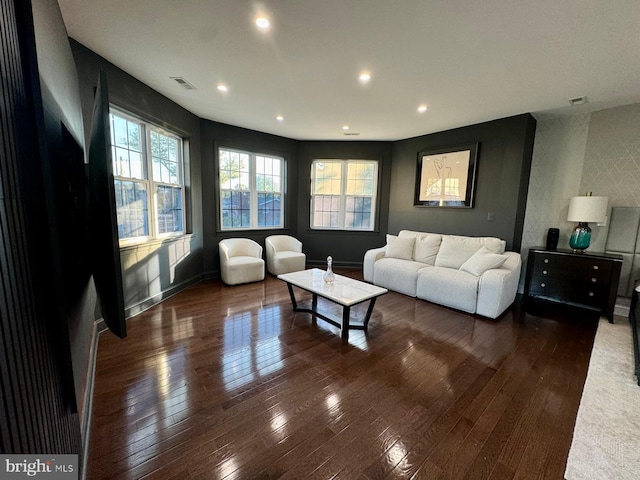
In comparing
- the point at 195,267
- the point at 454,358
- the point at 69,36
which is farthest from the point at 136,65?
the point at 454,358

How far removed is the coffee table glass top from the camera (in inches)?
105

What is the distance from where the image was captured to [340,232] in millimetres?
5688

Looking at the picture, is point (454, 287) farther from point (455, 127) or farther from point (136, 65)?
point (136, 65)

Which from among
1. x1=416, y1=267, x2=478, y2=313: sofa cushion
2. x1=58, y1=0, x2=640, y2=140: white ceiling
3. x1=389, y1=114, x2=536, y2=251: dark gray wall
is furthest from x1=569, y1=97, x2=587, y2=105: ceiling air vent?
x1=416, y1=267, x2=478, y2=313: sofa cushion

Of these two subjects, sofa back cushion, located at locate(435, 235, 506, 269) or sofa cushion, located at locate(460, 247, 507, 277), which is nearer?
sofa cushion, located at locate(460, 247, 507, 277)

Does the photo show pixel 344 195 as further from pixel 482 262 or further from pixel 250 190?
pixel 482 262

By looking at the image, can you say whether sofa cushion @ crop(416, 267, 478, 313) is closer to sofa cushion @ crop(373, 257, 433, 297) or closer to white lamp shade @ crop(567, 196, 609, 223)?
sofa cushion @ crop(373, 257, 433, 297)

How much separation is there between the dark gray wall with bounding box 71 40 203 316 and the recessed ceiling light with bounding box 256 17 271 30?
168 cm

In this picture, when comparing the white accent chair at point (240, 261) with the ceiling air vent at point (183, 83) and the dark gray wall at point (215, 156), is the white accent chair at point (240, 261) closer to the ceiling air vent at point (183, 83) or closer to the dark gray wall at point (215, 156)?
the dark gray wall at point (215, 156)

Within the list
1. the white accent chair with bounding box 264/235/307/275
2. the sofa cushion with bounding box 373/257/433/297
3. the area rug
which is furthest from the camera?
the white accent chair with bounding box 264/235/307/275

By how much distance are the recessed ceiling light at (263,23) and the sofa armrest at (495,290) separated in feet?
11.2

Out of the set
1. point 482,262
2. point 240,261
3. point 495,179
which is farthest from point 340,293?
point 495,179

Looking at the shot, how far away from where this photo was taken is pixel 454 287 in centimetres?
347

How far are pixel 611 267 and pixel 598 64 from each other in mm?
2224
